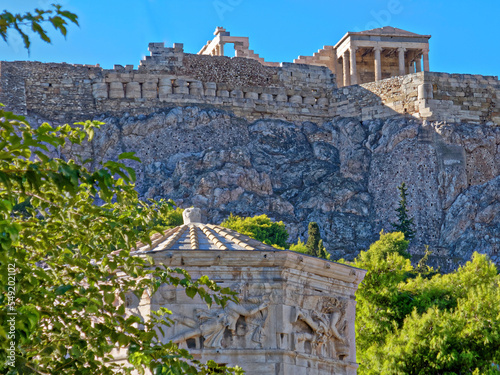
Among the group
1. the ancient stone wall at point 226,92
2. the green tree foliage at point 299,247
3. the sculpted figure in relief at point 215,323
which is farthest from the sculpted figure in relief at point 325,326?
the ancient stone wall at point 226,92

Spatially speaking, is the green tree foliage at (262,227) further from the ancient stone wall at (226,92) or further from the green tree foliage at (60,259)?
the green tree foliage at (60,259)

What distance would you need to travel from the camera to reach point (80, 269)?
829 centimetres

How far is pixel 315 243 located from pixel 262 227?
184cm

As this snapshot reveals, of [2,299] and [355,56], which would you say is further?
[355,56]

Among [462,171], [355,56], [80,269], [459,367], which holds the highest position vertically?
[355,56]

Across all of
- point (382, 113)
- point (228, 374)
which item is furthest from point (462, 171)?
point (228, 374)

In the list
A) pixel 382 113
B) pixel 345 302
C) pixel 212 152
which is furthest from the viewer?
pixel 382 113

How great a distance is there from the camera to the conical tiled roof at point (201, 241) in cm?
1186

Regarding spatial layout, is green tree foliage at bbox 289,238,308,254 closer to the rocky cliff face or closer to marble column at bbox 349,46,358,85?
the rocky cliff face

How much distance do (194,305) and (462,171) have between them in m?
26.5

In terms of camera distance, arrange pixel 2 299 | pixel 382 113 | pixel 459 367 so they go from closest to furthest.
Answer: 1. pixel 2 299
2. pixel 459 367
3. pixel 382 113

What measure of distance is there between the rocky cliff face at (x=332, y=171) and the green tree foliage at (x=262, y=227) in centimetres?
96

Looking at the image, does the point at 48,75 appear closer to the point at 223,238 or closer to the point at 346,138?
the point at 346,138

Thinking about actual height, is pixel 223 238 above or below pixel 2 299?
above
